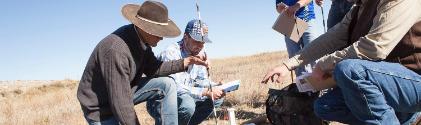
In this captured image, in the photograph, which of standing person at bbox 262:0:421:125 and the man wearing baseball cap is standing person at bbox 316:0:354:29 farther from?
standing person at bbox 262:0:421:125

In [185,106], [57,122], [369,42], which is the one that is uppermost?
[369,42]

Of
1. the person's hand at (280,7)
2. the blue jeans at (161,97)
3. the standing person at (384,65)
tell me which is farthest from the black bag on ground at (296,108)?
the person's hand at (280,7)

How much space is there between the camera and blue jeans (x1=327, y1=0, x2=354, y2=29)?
16.6 ft

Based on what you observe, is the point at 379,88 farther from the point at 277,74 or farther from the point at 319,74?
the point at 277,74

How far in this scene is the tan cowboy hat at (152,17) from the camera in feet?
13.6

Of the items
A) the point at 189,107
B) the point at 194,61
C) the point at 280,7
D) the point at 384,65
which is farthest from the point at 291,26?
the point at 384,65

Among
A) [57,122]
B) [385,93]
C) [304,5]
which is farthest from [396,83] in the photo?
[57,122]

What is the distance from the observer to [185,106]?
4.75 m

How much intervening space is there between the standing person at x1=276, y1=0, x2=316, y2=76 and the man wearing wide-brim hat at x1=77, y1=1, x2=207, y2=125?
1386 mm

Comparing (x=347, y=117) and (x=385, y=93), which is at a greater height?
(x=385, y=93)

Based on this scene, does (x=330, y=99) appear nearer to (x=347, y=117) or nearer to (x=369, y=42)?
(x=347, y=117)

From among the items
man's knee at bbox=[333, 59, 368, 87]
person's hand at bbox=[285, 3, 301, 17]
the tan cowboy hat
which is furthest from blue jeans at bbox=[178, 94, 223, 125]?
man's knee at bbox=[333, 59, 368, 87]

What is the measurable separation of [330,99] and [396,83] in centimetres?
61

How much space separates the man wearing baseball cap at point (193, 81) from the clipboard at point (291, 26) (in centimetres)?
77
